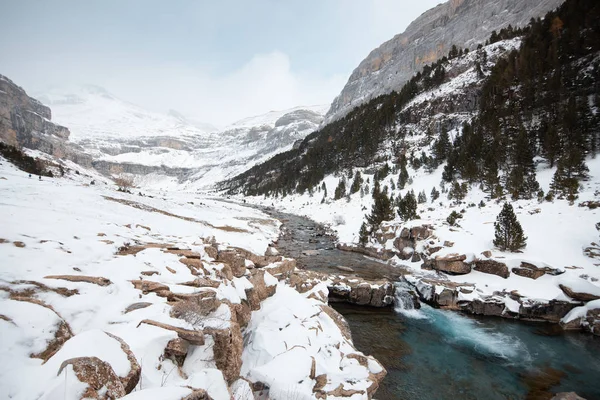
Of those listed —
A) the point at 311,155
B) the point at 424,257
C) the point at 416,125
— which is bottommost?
the point at 424,257

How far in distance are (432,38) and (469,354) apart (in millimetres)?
142128

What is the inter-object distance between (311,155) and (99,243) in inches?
3406

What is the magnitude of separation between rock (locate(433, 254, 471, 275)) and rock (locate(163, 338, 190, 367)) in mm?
16664

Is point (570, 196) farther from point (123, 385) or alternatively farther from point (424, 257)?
point (123, 385)

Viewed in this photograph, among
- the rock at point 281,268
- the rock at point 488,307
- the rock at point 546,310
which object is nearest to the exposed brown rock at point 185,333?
the rock at point 281,268

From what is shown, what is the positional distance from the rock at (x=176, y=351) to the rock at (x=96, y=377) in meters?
1.33

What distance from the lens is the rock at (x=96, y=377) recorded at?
2656mm

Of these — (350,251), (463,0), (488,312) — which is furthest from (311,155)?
(463,0)

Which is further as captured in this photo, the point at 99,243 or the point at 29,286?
the point at 99,243

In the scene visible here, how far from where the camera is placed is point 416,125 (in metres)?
63.3

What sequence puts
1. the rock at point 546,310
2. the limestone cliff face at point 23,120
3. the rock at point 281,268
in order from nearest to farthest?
the rock at point 281,268 < the rock at point 546,310 < the limestone cliff face at point 23,120

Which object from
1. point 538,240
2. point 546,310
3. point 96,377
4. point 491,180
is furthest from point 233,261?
point 491,180

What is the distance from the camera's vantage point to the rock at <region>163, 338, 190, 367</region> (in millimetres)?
4242

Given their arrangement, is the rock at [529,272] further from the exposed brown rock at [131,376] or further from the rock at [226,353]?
the exposed brown rock at [131,376]
